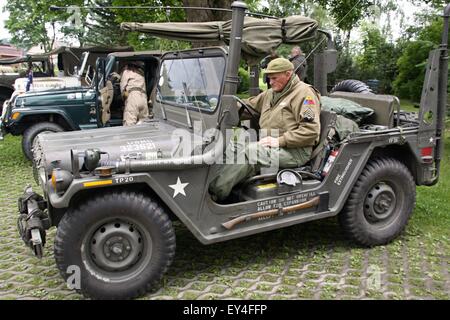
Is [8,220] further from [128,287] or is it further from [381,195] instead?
[381,195]

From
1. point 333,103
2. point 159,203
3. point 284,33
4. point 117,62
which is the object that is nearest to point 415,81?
point 117,62

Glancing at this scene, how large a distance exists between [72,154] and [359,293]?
2.47 metres

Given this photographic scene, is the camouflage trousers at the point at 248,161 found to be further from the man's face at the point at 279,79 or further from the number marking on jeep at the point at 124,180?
the number marking on jeep at the point at 124,180

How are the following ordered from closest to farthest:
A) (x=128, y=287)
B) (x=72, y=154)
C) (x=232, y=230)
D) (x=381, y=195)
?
(x=72, y=154), (x=128, y=287), (x=232, y=230), (x=381, y=195)

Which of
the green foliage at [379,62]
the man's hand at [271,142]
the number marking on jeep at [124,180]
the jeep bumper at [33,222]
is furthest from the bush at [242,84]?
the green foliage at [379,62]

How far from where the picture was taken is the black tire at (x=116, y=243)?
3.41 meters

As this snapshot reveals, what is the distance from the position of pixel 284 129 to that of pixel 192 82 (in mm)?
951

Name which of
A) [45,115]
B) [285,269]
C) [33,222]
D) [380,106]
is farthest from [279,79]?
[45,115]

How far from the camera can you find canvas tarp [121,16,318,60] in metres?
3.89

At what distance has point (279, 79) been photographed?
4.35 metres

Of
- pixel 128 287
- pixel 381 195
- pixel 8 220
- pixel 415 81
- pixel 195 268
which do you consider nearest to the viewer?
pixel 128 287

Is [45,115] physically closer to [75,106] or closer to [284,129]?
[75,106]

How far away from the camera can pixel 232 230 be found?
153 inches

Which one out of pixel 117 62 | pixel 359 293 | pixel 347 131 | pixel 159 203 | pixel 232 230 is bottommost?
pixel 359 293
